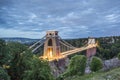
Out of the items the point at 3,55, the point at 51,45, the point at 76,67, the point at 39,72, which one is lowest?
the point at 76,67

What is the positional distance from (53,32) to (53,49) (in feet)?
21.5

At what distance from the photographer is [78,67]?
4638 centimetres

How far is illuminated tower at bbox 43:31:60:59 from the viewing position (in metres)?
86.1

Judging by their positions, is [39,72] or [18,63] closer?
[39,72]

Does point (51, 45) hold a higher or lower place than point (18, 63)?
higher

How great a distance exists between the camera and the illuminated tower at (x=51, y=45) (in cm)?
8606

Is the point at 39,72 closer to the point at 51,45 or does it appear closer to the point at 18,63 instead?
the point at 18,63

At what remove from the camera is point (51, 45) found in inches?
3501

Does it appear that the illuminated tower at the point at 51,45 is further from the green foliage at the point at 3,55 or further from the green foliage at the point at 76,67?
the green foliage at the point at 3,55

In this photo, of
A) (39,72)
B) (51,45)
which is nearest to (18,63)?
(39,72)

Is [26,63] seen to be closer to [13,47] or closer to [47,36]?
[13,47]

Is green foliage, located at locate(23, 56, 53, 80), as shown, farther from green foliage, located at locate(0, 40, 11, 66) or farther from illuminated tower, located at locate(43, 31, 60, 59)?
illuminated tower, located at locate(43, 31, 60, 59)

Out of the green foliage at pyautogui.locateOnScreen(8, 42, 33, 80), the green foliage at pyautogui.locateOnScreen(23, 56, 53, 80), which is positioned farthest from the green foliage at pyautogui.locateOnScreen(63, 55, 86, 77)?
the green foliage at pyautogui.locateOnScreen(23, 56, 53, 80)

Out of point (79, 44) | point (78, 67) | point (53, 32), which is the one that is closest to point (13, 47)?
point (78, 67)
